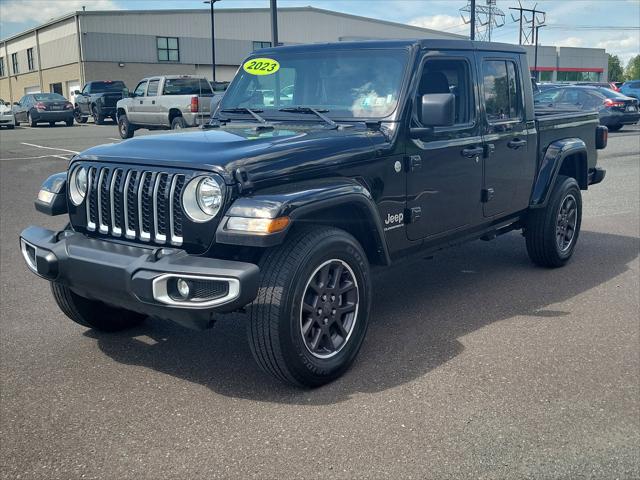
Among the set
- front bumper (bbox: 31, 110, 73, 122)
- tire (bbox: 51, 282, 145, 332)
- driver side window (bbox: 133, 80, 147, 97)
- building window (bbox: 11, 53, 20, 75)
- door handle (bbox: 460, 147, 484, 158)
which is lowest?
tire (bbox: 51, 282, 145, 332)

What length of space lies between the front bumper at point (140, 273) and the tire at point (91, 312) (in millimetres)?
537

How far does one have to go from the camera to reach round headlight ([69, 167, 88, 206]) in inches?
161

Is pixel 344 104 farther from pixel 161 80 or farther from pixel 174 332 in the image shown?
pixel 161 80

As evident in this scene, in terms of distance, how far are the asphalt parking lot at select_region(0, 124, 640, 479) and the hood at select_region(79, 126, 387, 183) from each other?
126 centimetres

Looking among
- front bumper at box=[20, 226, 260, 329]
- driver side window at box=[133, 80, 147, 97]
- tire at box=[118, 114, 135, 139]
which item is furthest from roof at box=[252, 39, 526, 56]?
tire at box=[118, 114, 135, 139]

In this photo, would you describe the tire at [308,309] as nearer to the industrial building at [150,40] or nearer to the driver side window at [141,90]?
the driver side window at [141,90]

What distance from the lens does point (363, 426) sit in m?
3.44

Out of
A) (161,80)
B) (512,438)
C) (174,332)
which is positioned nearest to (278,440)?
(512,438)

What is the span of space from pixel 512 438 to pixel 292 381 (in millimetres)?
1180

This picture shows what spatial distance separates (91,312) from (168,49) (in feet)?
163

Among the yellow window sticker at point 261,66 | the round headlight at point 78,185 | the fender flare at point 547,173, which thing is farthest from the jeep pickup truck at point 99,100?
the round headlight at point 78,185

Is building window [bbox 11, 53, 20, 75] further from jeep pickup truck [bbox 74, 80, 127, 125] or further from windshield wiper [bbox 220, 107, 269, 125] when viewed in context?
windshield wiper [bbox 220, 107, 269, 125]

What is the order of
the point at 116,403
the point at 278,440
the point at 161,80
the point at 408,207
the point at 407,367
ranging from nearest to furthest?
the point at 278,440 → the point at 116,403 → the point at 407,367 → the point at 408,207 → the point at 161,80

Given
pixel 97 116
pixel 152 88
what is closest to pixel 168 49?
pixel 97 116
